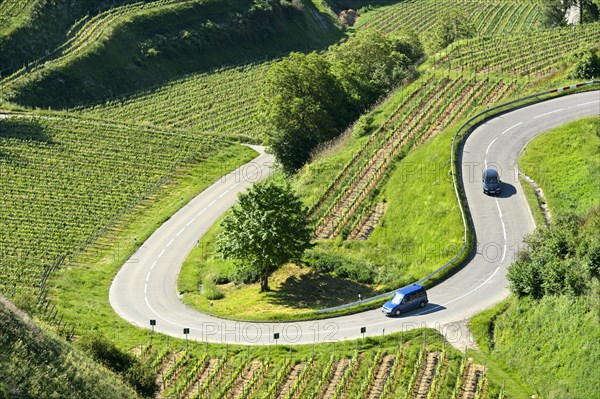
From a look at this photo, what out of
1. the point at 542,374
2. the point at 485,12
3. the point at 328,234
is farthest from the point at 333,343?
the point at 485,12

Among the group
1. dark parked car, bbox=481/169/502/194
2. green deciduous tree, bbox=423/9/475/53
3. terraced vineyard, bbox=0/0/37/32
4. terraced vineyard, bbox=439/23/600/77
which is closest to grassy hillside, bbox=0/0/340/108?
terraced vineyard, bbox=0/0/37/32

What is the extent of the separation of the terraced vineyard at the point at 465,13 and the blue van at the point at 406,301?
92134mm

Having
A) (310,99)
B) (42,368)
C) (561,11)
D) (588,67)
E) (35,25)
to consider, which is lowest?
(561,11)

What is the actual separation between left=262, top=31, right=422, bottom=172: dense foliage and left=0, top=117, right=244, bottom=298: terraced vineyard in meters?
9.19

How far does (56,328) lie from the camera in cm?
5078

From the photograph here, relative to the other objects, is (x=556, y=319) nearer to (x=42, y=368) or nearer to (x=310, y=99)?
(x=42, y=368)

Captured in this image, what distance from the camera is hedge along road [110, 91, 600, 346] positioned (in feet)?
166

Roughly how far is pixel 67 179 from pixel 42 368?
152ft

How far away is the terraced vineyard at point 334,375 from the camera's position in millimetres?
43406

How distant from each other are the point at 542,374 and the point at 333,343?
1169 centimetres

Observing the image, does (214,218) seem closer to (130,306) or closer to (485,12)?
(130,306)

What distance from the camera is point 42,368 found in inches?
1380

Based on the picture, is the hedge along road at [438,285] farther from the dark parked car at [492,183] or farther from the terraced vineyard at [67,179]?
the terraced vineyard at [67,179]

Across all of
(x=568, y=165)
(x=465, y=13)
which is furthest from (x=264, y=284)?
(x=465, y=13)
